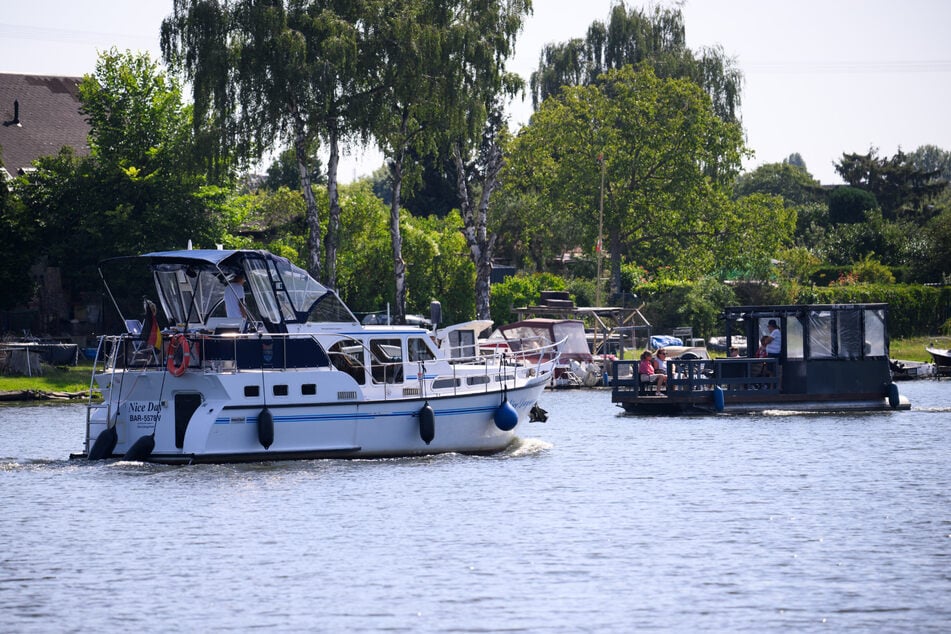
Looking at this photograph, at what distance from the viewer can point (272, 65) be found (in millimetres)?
55938

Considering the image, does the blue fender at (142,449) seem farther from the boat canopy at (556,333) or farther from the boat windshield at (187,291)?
the boat canopy at (556,333)

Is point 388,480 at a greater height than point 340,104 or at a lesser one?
lesser

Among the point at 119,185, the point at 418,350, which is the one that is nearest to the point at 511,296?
the point at 119,185

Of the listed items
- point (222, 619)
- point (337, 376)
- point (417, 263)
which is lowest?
point (222, 619)

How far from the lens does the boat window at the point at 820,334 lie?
43.9 m

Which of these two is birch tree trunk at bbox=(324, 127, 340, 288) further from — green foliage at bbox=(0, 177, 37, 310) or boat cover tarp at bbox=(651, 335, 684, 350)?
boat cover tarp at bbox=(651, 335, 684, 350)

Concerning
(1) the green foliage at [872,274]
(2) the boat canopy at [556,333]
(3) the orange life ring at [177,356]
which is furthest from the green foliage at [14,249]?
(1) the green foliage at [872,274]

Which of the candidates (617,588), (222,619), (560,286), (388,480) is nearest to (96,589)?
(222,619)

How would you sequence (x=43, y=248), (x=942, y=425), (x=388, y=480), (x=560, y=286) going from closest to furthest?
(x=388, y=480) → (x=942, y=425) → (x=43, y=248) → (x=560, y=286)

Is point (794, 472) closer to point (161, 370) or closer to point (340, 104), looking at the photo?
point (161, 370)

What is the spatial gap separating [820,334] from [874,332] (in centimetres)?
193

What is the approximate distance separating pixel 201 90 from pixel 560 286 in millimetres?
27405

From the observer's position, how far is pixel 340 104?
5806 cm

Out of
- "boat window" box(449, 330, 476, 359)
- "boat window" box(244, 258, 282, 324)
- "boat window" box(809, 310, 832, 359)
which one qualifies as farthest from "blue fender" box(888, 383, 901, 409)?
"boat window" box(244, 258, 282, 324)
